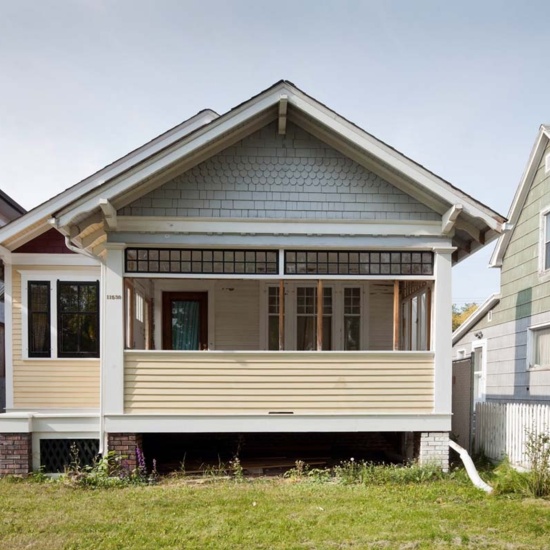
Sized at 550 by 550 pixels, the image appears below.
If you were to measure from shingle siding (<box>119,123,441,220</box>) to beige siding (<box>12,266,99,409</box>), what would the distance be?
328 centimetres

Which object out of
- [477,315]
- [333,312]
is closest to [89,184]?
[333,312]

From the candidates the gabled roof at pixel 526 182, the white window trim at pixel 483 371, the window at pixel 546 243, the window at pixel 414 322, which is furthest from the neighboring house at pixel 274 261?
the white window trim at pixel 483 371

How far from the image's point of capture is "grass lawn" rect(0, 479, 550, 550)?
5406 mm

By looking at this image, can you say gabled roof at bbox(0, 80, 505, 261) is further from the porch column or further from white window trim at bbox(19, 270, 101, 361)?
white window trim at bbox(19, 270, 101, 361)

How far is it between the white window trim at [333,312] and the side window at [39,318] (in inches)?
174

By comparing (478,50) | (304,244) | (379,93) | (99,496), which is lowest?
(99,496)

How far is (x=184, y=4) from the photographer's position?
9391mm

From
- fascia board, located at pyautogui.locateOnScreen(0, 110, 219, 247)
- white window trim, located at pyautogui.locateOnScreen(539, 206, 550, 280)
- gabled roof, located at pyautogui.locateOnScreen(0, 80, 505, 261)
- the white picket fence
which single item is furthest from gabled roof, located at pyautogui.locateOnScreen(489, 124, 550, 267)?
fascia board, located at pyautogui.locateOnScreen(0, 110, 219, 247)

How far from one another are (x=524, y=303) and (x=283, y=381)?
6.84m

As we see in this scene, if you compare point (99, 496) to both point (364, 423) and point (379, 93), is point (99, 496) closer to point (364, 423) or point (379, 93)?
point (364, 423)

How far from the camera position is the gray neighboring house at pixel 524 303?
11102 mm

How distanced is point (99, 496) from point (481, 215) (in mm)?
6994

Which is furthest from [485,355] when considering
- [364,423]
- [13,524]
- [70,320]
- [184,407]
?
[13,524]

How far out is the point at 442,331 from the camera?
8312mm
